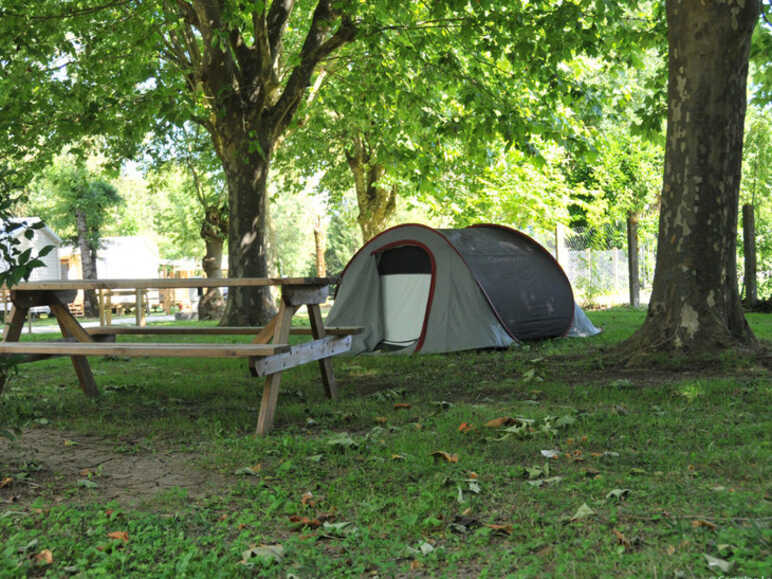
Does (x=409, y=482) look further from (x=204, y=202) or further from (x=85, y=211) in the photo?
(x=85, y=211)

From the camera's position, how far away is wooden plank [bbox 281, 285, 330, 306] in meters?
4.91

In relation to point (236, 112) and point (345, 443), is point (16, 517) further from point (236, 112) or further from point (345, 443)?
point (236, 112)

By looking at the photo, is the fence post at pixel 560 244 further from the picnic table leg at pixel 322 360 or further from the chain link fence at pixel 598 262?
the picnic table leg at pixel 322 360

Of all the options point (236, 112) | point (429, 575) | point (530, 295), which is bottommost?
point (429, 575)

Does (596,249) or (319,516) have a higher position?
(596,249)

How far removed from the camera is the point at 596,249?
18.3m

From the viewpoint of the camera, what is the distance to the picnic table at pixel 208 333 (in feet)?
15.0

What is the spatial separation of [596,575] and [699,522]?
577 millimetres

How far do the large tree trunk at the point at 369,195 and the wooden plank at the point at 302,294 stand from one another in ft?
50.5

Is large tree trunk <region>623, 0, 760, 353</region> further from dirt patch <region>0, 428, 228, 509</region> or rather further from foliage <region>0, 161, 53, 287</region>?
foliage <region>0, 161, 53, 287</region>

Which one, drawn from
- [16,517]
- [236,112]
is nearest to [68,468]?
[16,517]

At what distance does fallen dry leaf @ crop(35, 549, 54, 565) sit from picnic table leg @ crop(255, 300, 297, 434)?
1.94 metres

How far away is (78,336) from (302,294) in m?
2.23

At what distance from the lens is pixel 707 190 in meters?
6.16
